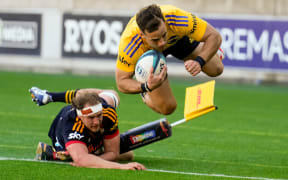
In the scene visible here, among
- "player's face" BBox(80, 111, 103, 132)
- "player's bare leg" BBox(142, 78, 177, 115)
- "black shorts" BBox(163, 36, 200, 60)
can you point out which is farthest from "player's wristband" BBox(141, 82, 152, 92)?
"player's bare leg" BBox(142, 78, 177, 115)

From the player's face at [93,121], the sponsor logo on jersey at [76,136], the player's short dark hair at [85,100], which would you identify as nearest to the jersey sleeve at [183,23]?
the player's short dark hair at [85,100]

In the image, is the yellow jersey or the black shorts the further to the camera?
the black shorts

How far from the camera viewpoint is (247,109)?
14062 millimetres

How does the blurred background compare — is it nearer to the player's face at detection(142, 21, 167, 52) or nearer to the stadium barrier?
the stadium barrier

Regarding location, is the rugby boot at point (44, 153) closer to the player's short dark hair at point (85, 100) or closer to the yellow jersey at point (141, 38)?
the player's short dark hair at point (85, 100)

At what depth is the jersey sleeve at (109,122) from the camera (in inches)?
307

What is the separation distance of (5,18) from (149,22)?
44.9 feet

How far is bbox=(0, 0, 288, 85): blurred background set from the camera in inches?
710

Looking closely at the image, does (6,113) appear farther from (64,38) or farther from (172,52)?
(64,38)

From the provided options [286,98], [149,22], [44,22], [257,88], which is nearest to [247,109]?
[286,98]

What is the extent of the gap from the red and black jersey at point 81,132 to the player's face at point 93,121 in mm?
122

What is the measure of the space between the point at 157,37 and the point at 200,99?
1337 millimetres

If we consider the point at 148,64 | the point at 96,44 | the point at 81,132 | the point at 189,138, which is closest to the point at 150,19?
the point at 148,64

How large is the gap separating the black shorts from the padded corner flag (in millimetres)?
924
